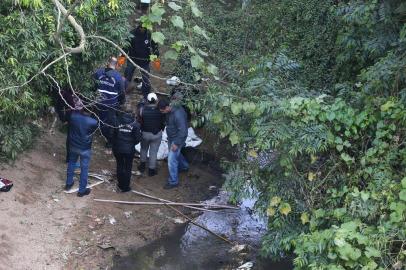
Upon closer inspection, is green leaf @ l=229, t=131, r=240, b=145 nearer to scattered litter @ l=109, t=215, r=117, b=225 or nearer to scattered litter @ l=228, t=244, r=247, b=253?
scattered litter @ l=228, t=244, r=247, b=253

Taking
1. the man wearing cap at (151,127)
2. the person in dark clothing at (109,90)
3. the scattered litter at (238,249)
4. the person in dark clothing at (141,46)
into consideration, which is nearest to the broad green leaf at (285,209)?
the scattered litter at (238,249)

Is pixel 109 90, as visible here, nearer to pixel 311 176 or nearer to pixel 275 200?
pixel 275 200

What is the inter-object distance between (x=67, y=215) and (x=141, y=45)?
4.53 meters

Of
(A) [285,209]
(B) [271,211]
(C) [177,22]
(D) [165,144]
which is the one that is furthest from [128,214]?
(C) [177,22]

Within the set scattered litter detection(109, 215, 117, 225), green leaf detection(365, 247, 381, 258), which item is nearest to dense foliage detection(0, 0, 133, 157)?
scattered litter detection(109, 215, 117, 225)

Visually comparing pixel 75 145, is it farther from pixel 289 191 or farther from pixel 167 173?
pixel 289 191

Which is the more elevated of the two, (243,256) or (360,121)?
(360,121)

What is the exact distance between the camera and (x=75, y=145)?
30.6 feet

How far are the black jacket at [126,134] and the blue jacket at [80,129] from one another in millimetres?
565

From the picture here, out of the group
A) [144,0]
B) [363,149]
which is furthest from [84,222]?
[144,0]

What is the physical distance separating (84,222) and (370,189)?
483 centimetres

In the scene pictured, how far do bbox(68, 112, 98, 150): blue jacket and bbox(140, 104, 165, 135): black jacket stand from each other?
1281mm

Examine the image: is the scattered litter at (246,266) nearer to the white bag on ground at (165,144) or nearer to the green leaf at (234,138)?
the green leaf at (234,138)

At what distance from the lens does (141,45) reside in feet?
40.1
